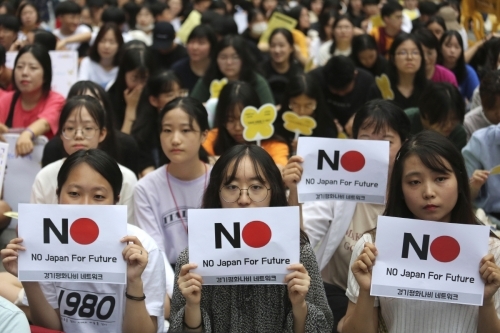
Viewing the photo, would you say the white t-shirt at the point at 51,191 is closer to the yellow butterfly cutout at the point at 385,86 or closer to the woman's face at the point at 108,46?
the yellow butterfly cutout at the point at 385,86

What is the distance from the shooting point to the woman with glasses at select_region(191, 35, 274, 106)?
6.51 m

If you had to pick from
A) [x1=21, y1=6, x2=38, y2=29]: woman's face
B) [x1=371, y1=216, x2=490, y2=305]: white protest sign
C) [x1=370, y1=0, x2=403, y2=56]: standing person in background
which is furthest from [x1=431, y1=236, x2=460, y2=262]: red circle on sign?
[x1=21, y1=6, x2=38, y2=29]: woman's face

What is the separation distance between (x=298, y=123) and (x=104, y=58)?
2.78 metres

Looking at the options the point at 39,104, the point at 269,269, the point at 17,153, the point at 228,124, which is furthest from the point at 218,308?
the point at 39,104

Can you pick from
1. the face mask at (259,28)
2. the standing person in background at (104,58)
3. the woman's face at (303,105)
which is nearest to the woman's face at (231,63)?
the woman's face at (303,105)

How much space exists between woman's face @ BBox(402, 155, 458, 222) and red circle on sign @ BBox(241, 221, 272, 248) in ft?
1.93

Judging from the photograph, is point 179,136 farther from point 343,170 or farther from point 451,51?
point 451,51

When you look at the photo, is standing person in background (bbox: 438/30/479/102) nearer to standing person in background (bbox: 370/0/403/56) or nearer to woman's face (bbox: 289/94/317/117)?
standing person in background (bbox: 370/0/403/56)

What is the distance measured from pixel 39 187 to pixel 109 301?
4.44ft

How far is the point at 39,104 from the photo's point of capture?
555cm

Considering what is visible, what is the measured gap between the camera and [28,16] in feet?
29.4

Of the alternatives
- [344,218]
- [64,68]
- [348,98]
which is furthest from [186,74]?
[344,218]

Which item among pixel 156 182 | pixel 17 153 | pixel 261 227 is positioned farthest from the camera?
pixel 17 153

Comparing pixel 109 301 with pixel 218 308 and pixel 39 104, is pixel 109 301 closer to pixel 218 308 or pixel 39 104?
pixel 218 308
